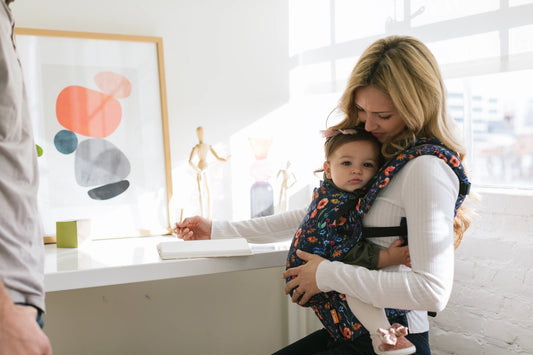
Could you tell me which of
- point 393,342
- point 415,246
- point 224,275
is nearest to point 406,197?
point 415,246

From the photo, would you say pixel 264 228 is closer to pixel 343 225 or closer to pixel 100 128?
pixel 343 225

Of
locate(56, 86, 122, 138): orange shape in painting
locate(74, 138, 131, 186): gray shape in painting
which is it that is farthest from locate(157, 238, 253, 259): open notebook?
locate(56, 86, 122, 138): orange shape in painting

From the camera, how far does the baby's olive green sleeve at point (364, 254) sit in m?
1.38

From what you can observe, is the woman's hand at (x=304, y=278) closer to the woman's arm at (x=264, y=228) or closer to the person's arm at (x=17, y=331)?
the woman's arm at (x=264, y=228)

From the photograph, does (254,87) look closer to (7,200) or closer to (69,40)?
(69,40)

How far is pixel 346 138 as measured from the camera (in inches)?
60.6

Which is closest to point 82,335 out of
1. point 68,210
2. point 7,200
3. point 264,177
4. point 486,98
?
point 68,210

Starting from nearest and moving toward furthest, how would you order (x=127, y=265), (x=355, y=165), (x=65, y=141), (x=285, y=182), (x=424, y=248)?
1. (x=424, y=248)
2. (x=355, y=165)
3. (x=127, y=265)
4. (x=65, y=141)
5. (x=285, y=182)

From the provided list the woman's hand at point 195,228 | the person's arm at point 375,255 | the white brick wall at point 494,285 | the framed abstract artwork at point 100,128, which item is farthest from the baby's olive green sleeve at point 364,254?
the framed abstract artwork at point 100,128

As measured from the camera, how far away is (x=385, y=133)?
4.92ft

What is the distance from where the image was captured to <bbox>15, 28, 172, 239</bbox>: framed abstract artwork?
7.02 feet

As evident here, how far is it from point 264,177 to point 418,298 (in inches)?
55.3

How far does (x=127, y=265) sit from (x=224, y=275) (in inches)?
35.4

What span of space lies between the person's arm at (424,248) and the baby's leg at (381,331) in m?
0.04
